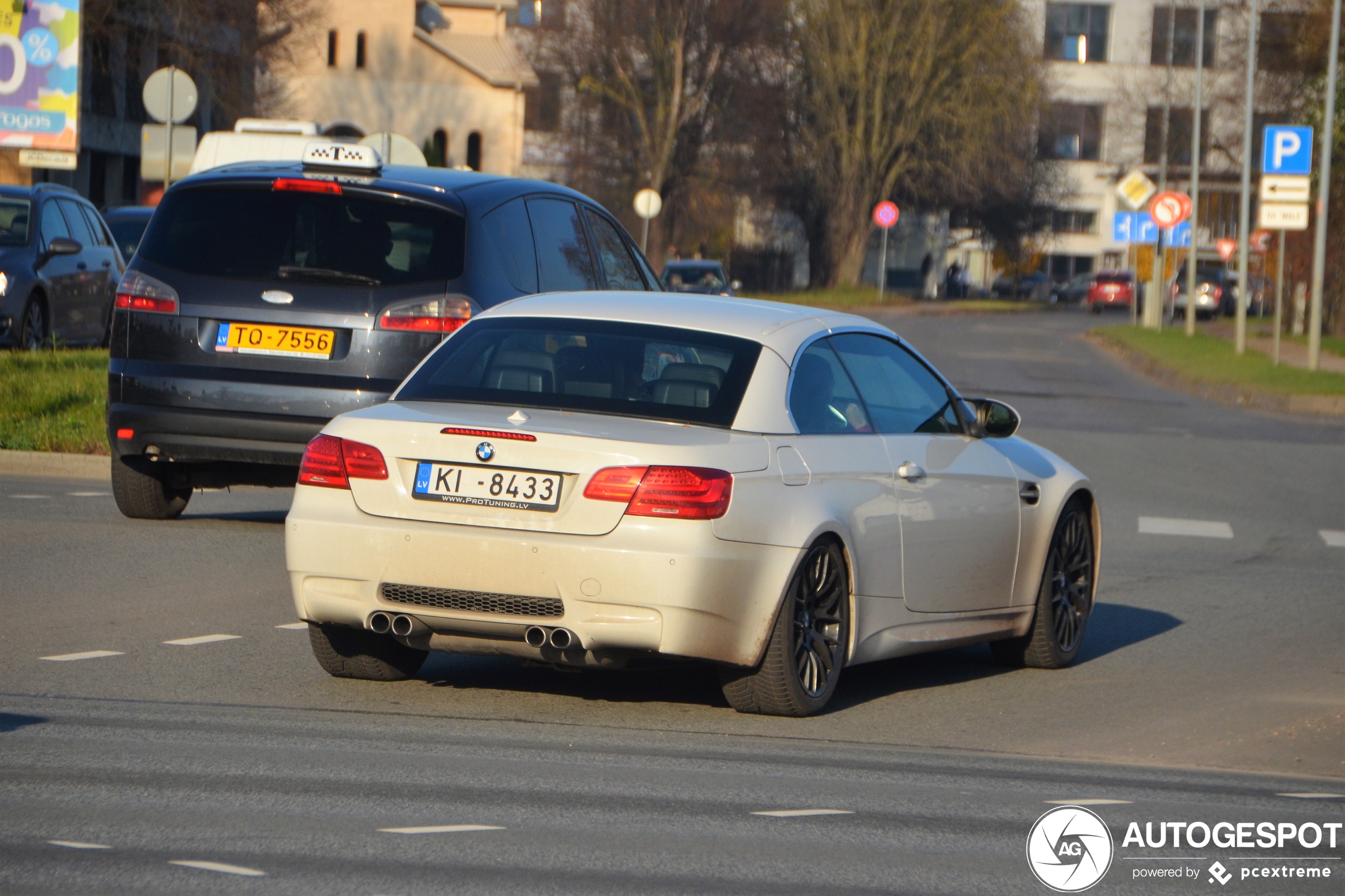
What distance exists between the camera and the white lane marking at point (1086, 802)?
18.3 ft

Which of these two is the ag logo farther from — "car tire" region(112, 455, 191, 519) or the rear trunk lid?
"car tire" region(112, 455, 191, 519)

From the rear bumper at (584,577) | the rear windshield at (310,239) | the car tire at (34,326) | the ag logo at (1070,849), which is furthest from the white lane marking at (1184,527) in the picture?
the car tire at (34,326)

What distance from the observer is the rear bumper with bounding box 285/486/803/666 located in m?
6.28

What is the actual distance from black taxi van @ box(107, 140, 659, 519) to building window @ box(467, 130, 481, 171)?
85354mm

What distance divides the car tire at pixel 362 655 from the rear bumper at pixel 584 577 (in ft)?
1.41

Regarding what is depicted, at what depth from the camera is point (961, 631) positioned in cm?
774

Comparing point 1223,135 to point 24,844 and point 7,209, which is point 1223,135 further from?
point 24,844

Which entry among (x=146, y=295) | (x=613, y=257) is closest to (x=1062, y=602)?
(x=613, y=257)

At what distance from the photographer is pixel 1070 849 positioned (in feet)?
16.6

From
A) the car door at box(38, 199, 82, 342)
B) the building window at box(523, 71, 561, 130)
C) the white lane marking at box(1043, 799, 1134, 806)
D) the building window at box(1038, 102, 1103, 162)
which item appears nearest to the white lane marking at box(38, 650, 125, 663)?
the white lane marking at box(1043, 799, 1134, 806)

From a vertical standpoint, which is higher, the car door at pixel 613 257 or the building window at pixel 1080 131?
the building window at pixel 1080 131

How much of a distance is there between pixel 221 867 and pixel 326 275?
6063 millimetres

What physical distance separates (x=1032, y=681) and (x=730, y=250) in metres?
→ 69.5

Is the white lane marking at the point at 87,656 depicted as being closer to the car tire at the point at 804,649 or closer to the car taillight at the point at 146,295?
the car tire at the point at 804,649
